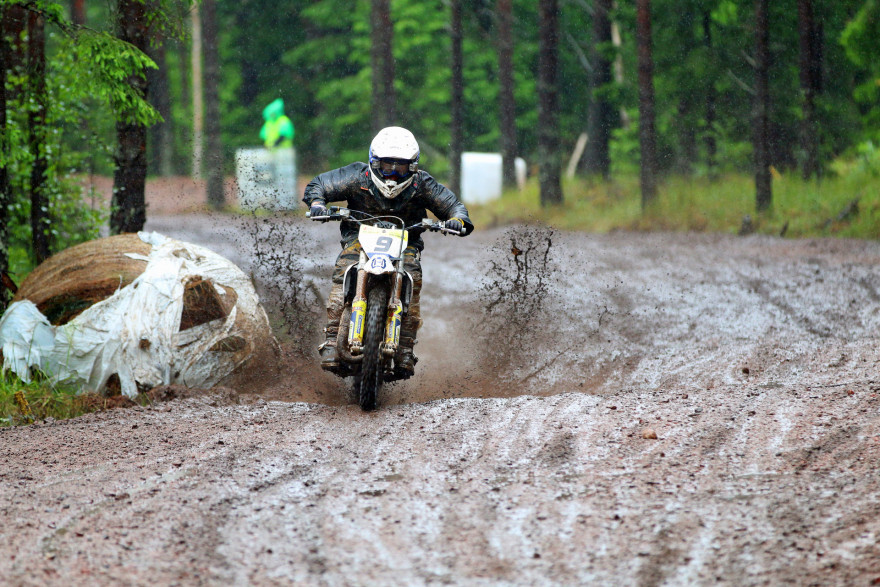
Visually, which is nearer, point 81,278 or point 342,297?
point 342,297

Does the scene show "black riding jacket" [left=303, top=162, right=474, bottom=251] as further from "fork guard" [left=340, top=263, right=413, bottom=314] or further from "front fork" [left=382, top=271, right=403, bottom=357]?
"front fork" [left=382, top=271, right=403, bottom=357]

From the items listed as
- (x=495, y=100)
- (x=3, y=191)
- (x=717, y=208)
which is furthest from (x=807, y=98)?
(x=495, y=100)

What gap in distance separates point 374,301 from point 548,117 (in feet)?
66.0

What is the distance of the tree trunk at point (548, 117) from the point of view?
1018 inches

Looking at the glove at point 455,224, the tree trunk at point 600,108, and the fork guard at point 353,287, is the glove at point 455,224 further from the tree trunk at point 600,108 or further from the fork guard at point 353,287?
the tree trunk at point 600,108

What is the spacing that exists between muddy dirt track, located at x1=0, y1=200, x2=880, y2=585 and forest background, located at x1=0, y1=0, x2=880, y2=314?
335cm

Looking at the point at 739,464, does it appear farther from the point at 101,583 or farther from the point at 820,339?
the point at 820,339

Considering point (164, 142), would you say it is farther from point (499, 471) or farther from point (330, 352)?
point (499, 471)

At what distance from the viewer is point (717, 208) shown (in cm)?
2152

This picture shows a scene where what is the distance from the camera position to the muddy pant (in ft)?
25.6

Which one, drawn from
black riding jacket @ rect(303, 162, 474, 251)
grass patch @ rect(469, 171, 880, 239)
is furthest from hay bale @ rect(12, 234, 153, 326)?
grass patch @ rect(469, 171, 880, 239)

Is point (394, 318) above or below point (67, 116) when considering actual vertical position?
below

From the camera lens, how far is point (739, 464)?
5383 millimetres

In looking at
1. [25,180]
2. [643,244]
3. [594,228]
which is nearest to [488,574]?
[25,180]
